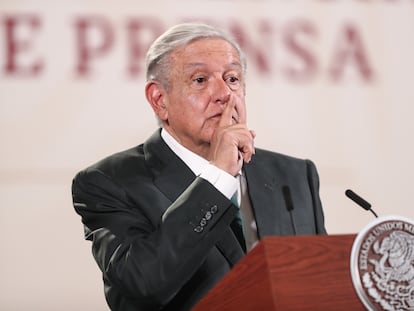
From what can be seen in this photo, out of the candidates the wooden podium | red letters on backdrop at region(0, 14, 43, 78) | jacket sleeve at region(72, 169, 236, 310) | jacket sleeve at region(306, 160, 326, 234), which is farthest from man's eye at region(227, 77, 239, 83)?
red letters on backdrop at region(0, 14, 43, 78)

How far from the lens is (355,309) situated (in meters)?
1.68

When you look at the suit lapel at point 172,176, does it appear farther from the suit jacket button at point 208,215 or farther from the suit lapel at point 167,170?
the suit jacket button at point 208,215

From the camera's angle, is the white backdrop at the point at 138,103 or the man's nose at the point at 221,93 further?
the white backdrop at the point at 138,103

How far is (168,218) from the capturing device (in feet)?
6.88

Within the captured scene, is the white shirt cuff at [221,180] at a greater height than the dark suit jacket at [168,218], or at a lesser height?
greater

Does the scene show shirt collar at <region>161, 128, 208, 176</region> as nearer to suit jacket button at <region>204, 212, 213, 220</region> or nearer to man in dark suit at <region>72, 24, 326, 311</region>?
man in dark suit at <region>72, 24, 326, 311</region>

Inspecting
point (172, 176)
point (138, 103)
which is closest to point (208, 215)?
point (172, 176)

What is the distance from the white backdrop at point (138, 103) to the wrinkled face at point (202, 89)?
0.88 meters

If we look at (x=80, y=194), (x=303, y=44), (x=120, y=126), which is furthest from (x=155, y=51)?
(x=303, y=44)

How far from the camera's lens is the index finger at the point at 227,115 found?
2395 mm

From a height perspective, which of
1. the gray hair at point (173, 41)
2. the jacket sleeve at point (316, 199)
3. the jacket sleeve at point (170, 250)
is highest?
the gray hair at point (173, 41)

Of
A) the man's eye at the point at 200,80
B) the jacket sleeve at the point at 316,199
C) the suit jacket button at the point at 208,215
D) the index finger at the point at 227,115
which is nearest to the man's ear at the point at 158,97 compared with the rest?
the man's eye at the point at 200,80

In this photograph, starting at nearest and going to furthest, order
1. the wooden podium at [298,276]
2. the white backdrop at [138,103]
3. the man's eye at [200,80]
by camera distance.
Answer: the wooden podium at [298,276], the man's eye at [200,80], the white backdrop at [138,103]

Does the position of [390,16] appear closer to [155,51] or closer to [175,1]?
[175,1]
